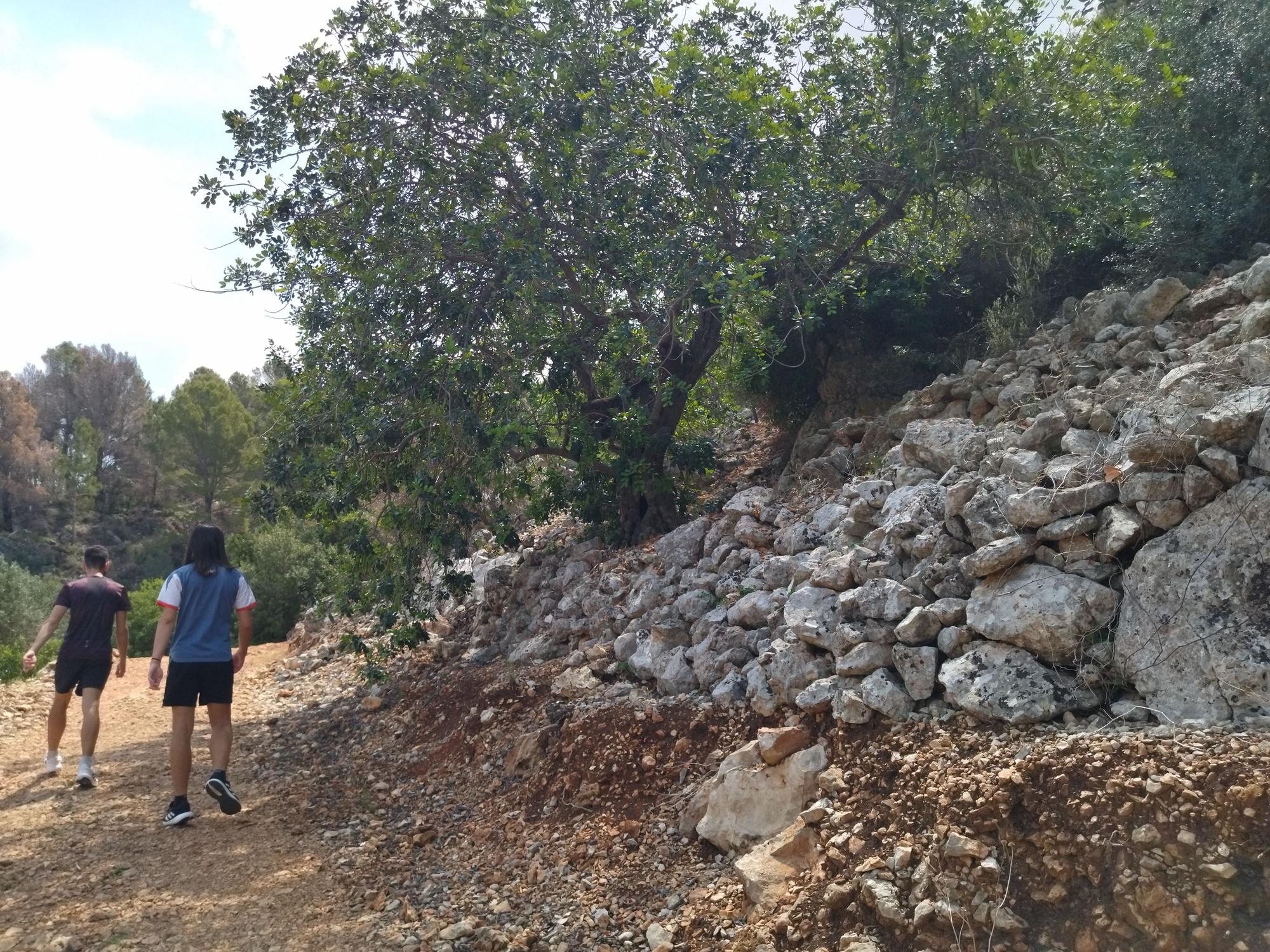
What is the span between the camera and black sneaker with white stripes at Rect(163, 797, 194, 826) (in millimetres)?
4969

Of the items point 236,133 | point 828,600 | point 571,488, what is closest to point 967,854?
point 828,600

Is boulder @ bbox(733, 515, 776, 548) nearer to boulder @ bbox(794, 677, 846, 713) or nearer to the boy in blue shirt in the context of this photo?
boulder @ bbox(794, 677, 846, 713)

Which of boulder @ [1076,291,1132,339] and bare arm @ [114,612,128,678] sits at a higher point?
boulder @ [1076,291,1132,339]

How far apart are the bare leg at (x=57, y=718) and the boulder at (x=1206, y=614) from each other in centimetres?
594

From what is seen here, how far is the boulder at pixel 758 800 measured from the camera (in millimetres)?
3811

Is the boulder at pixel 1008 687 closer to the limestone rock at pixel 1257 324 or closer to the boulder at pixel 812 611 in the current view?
the boulder at pixel 812 611

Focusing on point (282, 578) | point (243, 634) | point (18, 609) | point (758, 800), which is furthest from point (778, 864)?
point (18, 609)

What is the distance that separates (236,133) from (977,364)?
6.10m

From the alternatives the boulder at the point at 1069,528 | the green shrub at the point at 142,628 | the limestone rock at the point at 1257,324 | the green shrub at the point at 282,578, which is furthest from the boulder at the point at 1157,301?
the green shrub at the point at 142,628

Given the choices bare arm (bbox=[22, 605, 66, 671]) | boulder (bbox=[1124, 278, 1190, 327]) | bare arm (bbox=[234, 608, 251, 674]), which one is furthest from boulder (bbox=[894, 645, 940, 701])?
bare arm (bbox=[22, 605, 66, 671])

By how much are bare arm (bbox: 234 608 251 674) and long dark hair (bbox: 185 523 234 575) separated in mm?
272

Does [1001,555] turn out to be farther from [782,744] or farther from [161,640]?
[161,640]

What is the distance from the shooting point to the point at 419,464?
23.0 feet

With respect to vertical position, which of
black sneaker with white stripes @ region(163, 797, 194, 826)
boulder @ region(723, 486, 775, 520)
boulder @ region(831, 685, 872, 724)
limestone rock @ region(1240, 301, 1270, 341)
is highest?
limestone rock @ region(1240, 301, 1270, 341)
